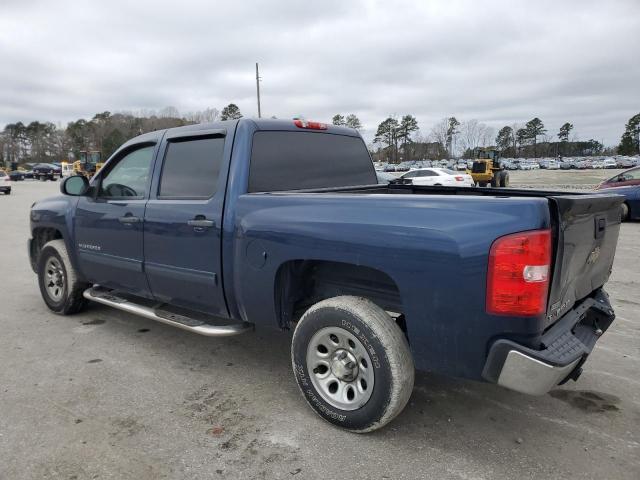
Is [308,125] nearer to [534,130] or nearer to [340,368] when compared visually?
[340,368]

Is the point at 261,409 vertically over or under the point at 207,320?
under

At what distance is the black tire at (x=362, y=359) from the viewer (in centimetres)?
270

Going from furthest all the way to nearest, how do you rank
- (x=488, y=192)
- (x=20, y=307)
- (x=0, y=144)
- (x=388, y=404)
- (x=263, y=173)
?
1. (x=0, y=144)
2. (x=20, y=307)
3. (x=488, y=192)
4. (x=263, y=173)
5. (x=388, y=404)

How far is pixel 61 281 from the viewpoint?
5223 millimetres

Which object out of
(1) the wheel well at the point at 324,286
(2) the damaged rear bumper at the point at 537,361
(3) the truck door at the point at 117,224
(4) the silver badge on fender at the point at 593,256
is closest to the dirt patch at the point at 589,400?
(2) the damaged rear bumper at the point at 537,361

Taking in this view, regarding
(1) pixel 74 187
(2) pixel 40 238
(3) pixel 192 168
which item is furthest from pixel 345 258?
(2) pixel 40 238

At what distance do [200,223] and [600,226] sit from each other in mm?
2600

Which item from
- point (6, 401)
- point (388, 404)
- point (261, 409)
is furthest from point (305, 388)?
point (6, 401)

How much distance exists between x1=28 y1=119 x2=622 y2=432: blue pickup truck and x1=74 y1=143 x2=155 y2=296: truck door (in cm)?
2

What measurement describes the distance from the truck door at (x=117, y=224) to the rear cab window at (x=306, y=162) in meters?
1.13

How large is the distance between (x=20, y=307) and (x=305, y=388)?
421cm

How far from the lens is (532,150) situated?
11638 centimetres

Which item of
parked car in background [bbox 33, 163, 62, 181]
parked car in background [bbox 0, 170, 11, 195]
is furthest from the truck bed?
parked car in background [bbox 33, 163, 62, 181]

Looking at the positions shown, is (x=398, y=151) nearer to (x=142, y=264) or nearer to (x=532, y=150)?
(x=532, y=150)
